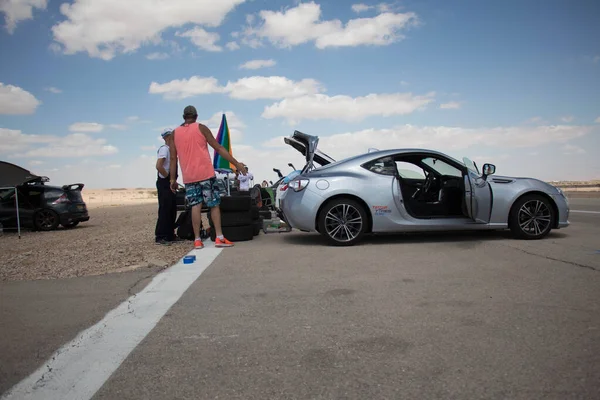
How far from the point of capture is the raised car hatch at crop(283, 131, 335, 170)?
9.93 meters

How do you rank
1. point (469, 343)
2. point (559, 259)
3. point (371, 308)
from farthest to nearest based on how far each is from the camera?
point (559, 259) → point (371, 308) → point (469, 343)

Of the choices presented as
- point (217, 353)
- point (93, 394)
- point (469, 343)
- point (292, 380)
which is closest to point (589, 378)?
point (469, 343)

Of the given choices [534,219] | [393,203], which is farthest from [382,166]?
[534,219]

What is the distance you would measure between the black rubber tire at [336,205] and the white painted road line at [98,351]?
329 centimetres

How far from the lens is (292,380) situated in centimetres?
253

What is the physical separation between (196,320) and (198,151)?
4.51m

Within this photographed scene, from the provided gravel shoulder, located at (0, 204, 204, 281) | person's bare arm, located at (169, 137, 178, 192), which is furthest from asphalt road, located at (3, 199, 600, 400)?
person's bare arm, located at (169, 137, 178, 192)

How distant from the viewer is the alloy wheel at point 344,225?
7.84 meters

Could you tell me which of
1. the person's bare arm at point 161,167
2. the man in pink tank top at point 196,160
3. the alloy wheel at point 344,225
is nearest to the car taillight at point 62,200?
the person's bare arm at point 161,167

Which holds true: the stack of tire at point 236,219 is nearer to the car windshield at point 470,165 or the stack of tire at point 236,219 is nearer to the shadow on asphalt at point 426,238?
the shadow on asphalt at point 426,238

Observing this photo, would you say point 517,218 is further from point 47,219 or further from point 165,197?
point 47,219

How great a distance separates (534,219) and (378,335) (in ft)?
19.4

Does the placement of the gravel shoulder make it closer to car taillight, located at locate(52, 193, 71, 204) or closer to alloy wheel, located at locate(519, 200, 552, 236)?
car taillight, located at locate(52, 193, 71, 204)

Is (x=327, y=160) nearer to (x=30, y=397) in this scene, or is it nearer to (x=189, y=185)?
(x=189, y=185)
